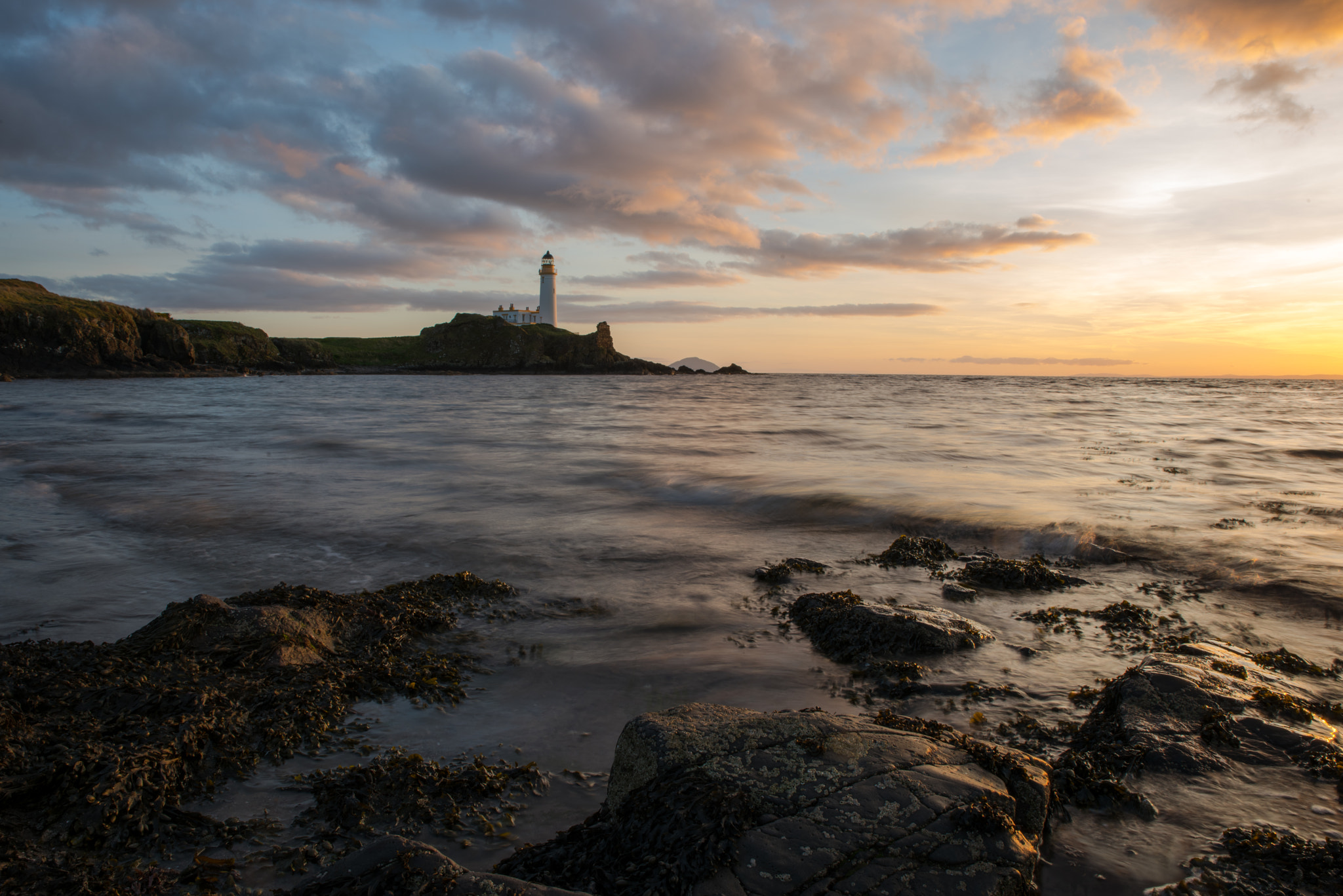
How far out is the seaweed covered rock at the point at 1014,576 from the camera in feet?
20.0

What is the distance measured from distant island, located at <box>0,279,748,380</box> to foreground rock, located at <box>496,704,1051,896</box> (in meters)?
65.7

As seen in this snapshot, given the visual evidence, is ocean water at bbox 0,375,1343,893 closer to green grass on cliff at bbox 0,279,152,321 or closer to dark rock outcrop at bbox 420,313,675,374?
green grass on cliff at bbox 0,279,152,321

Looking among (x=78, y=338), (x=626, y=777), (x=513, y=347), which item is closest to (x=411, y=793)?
(x=626, y=777)

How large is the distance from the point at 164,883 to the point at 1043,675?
4597 mm

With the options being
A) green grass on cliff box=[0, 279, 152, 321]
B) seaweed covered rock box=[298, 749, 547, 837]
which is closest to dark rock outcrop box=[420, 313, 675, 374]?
green grass on cliff box=[0, 279, 152, 321]

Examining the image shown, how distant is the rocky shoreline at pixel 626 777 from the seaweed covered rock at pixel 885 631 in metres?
0.08

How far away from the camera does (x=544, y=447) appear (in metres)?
17.4

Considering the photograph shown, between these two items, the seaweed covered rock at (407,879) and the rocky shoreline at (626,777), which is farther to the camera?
the rocky shoreline at (626,777)

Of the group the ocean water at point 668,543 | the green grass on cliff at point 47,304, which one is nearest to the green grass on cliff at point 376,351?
the green grass on cliff at point 47,304

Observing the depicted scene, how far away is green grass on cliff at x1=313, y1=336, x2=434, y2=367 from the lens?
102 meters

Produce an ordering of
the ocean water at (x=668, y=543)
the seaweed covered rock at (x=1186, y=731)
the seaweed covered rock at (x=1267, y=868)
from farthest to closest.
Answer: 1. the ocean water at (x=668, y=543)
2. the seaweed covered rock at (x=1186, y=731)
3. the seaweed covered rock at (x=1267, y=868)

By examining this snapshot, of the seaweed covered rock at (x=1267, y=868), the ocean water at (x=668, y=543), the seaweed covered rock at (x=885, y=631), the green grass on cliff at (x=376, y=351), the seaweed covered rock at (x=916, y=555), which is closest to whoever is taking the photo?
the seaweed covered rock at (x=1267, y=868)

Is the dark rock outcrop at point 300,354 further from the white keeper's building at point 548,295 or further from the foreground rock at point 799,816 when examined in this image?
the foreground rock at point 799,816

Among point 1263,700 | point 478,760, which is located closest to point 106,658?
point 478,760
